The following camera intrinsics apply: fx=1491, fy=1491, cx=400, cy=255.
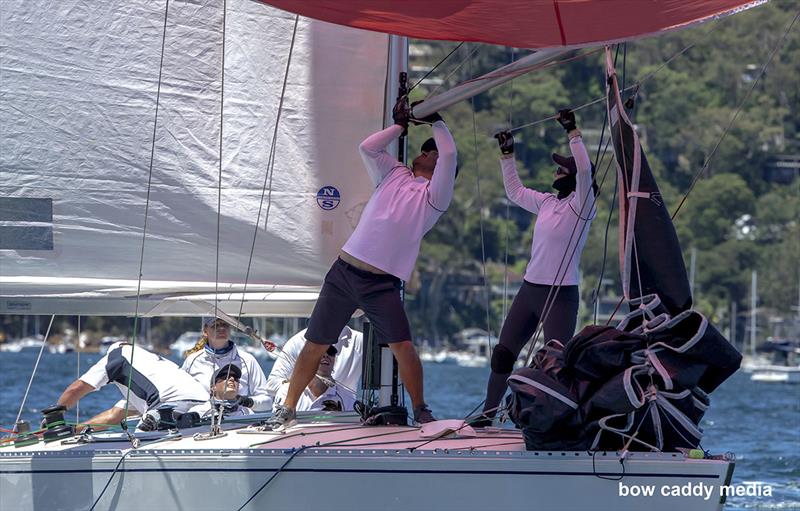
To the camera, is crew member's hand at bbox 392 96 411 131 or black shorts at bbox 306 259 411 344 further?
crew member's hand at bbox 392 96 411 131

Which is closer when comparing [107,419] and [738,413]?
[107,419]

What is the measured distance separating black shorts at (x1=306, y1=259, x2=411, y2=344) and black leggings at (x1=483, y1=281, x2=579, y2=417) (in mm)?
608

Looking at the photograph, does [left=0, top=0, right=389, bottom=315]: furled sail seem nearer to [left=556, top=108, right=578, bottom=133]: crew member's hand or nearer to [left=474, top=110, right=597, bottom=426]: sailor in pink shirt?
[left=474, top=110, right=597, bottom=426]: sailor in pink shirt

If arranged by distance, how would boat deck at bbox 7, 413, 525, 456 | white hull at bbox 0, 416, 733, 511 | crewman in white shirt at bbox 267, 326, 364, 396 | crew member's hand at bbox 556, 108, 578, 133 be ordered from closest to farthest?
white hull at bbox 0, 416, 733, 511
boat deck at bbox 7, 413, 525, 456
crew member's hand at bbox 556, 108, 578, 133
crewman in white shirt at bbox 267, 326, 364, 396

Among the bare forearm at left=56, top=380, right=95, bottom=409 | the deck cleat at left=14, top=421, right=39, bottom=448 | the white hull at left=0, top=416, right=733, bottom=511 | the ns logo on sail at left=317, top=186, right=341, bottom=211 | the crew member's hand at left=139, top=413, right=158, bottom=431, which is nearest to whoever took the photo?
the white hull at left=0, top=416, right=733, bottom=511

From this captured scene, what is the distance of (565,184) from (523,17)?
3.49 feet

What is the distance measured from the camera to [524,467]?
200 inches

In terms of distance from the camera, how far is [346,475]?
519cm

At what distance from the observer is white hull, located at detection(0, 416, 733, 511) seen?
503 centimetres

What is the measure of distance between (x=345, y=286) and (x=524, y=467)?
1.19 metres

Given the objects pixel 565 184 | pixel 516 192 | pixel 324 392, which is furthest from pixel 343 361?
pixel 565 184

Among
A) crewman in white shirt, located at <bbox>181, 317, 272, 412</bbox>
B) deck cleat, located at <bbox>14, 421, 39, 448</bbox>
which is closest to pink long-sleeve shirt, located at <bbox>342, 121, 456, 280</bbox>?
deck cleat, located at <bbox>14, 421, 39, 448</bbox>

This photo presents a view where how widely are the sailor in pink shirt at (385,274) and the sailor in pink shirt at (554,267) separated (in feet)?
1.92

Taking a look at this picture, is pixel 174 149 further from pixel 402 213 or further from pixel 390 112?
pixel 402 213
